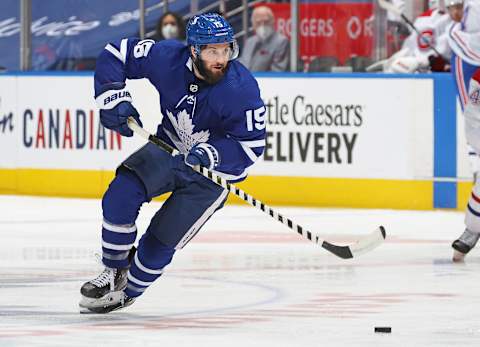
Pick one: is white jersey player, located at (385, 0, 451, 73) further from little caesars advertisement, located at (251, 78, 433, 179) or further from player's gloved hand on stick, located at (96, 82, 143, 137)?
player's gloved hand on stick, located at (96, 82, 143, 137)

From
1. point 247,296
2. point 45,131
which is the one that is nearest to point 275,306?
point 247,296

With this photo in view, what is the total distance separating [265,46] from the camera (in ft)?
41.0

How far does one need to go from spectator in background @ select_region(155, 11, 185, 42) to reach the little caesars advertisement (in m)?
0.72

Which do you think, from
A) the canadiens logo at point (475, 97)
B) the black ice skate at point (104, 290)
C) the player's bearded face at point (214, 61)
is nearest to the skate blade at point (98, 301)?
the black ice skate at point (104, 290)

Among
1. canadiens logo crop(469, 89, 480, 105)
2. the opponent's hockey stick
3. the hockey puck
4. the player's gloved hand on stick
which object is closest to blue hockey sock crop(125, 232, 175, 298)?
the opponent's hockey stick

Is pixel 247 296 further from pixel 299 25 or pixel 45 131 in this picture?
pixel 45 131

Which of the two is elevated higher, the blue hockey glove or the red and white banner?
the red and white banner

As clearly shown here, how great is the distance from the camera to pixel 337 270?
8219 mm

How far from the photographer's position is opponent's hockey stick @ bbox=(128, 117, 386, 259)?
6.38 meters

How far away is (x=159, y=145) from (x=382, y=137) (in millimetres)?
5623

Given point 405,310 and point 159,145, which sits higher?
point 159,145

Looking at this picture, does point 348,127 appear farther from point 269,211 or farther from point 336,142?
point 269,211

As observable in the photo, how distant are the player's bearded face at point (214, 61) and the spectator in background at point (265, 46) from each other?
19.8 feet

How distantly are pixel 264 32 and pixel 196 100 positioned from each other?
19.9 ft
